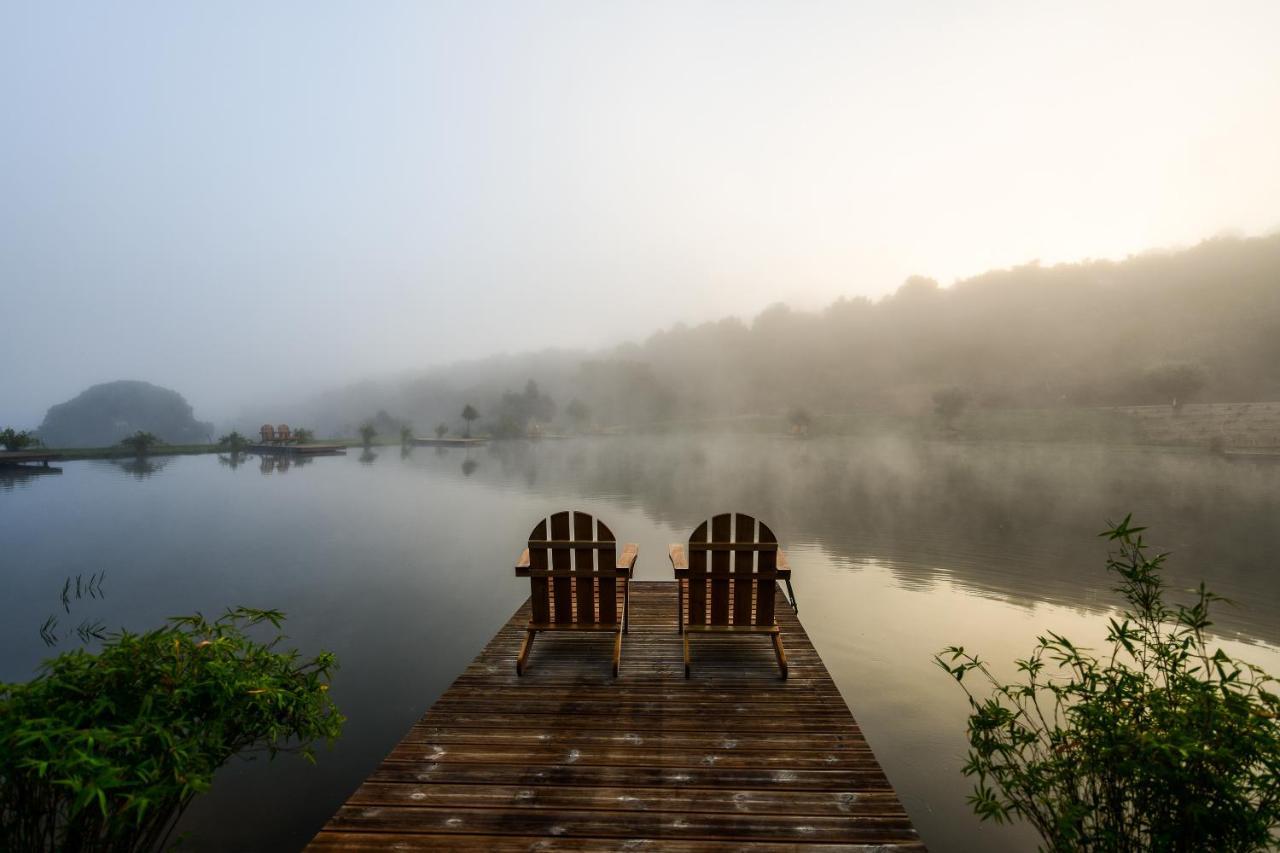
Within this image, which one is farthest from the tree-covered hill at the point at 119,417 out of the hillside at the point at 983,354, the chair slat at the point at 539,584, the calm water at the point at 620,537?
the chair slat at the point at 539,584

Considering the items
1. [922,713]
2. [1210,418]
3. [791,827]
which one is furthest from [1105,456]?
[791,827]

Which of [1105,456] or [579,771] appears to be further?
[1105,456]

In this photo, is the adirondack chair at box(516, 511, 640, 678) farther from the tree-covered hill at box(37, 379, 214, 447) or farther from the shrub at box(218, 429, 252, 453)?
the tree-covered hill at box(37, 379, 214, 447)

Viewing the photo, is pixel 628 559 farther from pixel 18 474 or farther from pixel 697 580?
pixel 18 474

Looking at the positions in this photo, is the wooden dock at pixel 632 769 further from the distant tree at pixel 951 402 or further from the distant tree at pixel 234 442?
the distant tree at pixel 951 402

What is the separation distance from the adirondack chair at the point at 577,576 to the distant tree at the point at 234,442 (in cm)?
8024

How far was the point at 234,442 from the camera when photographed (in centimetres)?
6738

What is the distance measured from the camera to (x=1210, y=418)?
58000mm

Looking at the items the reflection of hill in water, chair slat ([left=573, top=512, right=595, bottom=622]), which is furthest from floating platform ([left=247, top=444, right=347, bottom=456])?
chair slat ([left=573, top=512, right=595, bottom=622])

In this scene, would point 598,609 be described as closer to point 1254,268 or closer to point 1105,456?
point 1105,456

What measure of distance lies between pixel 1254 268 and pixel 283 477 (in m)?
180

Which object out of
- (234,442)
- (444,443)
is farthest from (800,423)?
(234,442)

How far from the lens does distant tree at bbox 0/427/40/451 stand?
39.8 m

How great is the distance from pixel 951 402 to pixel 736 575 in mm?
86252
